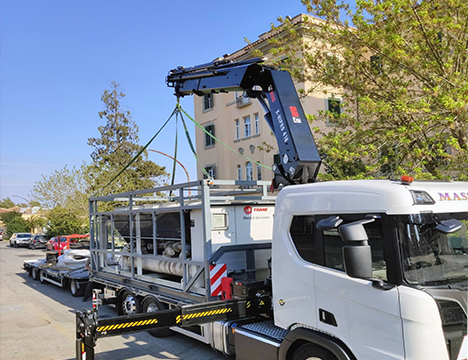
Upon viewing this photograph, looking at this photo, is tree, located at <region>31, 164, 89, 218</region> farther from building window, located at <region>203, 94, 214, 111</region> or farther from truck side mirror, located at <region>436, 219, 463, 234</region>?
truck side mirror, located at <region>436, 219, 463, 234</region>

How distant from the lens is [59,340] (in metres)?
8.05

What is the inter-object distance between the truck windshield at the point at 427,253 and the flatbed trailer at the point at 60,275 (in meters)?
10.9

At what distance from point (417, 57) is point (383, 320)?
27.5 feet

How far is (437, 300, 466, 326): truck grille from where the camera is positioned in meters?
3.40

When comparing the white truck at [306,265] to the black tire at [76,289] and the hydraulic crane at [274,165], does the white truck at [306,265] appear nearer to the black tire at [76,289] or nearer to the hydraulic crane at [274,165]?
the hydraulic crane at [274,165]

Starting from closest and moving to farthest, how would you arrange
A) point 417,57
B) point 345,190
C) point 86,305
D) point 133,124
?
1. point 345,190
2. point 417,57
3. point 86,305
4. point 133,124

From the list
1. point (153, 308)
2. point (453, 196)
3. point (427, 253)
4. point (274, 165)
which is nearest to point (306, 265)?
point (427, 253)

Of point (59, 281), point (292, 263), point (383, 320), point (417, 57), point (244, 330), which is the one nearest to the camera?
point (383, 320)

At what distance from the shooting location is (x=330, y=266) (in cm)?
418

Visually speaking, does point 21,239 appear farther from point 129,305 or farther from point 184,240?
point 184,240

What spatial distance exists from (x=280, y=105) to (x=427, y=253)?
3.39 meters

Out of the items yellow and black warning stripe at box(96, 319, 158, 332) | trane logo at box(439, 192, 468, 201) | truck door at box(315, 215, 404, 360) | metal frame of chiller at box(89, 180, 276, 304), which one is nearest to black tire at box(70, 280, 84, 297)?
metal frame of chiller at box(89, 180, 276, 304)

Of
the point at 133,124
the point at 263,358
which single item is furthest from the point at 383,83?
the point at 133,124

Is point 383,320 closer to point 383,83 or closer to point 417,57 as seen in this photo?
point 417,57
